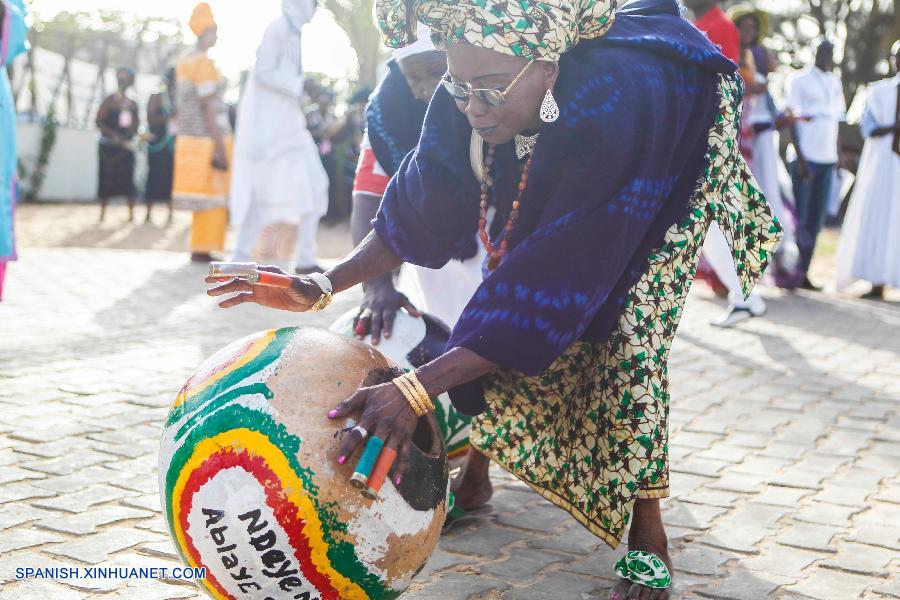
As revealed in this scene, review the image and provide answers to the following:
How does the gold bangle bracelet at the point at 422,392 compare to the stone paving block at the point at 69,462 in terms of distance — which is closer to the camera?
the gold bangle bracelet at the point at 422,392

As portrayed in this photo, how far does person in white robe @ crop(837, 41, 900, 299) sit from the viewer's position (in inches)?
412

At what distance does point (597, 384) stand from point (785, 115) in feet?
24.7

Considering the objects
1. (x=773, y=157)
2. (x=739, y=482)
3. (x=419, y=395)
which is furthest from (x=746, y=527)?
(x=773, y=157)

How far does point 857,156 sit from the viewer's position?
21.1 m

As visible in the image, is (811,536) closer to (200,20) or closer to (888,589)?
(888,589)

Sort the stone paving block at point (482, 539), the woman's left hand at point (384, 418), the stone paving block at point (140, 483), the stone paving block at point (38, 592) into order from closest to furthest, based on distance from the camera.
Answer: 1. the woman's left hand at point (384, 418)
2. the stone paving block at point (38, 592)
3. the stone paving block at point (482, 539)
4. the stone paving block at point (140, 483)

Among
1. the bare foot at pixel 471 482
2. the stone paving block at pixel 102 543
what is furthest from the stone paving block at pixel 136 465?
the bare foot at pixel 471 482

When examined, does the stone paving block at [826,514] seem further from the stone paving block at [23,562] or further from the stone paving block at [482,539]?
the stone paving block at [23,562]

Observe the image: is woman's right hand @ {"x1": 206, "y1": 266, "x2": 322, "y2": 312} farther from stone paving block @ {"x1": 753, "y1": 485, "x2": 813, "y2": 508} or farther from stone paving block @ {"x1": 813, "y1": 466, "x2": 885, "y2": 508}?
stone paving block @ {"x1": 813, "y1": 466, "x2": 885, "y2": 508}

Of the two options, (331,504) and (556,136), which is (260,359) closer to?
(331,504)

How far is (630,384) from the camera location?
2830 mm

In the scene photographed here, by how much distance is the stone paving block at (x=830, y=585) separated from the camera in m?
2.96

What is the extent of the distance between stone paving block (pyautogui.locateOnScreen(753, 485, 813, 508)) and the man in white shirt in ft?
Result: 23.3

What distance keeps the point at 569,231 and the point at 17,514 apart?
6.87ft
